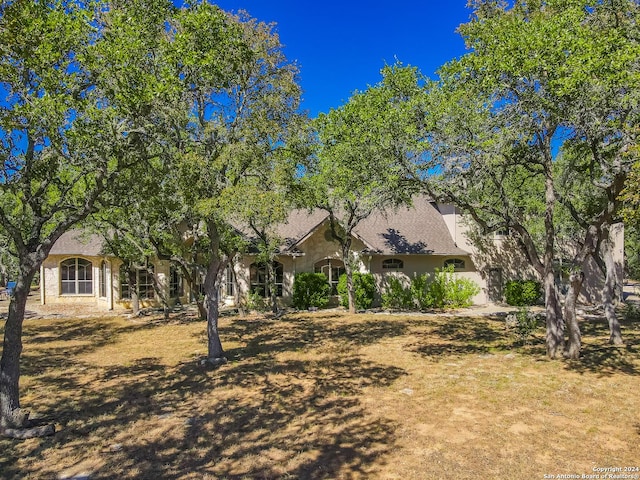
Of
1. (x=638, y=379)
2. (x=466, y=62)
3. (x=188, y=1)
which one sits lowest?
(x=638, y=379)

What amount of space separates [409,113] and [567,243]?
770 inches

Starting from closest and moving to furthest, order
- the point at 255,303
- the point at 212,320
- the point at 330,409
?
the point at 330,409, the point at 212,320, the point at 255,303

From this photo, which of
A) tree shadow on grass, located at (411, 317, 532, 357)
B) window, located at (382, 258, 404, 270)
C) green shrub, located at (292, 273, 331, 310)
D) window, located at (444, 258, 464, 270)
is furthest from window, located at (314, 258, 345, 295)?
tree shadow on grass, located at (411, 317, 532, 357)

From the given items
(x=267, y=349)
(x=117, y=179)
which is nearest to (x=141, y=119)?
(x=117, y=179)

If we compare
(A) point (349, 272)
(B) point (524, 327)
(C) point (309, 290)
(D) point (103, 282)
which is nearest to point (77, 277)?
(D) point (103, 282)

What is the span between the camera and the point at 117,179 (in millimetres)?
9258

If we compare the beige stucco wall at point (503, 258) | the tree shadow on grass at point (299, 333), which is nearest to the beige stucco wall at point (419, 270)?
the beige stucco wall at point (503, 258)

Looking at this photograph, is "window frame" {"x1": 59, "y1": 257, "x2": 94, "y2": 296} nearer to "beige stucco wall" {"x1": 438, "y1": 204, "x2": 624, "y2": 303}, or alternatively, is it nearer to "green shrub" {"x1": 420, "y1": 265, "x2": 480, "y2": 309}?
"green shrub" {"x1": 420, "y1": 265, "x2": 480, "y2": 309}

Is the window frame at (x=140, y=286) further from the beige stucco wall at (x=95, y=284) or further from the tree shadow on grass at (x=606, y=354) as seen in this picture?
the tree shadow on grass at (x=606, y=354)

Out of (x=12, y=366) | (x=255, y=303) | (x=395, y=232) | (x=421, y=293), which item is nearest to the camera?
(x=12, y=366)

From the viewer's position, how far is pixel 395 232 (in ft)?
86.0

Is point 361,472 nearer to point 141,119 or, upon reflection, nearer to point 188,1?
point 141,119

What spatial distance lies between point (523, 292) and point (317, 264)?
38.3 ft

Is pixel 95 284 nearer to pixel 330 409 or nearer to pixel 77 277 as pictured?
pixel 77 277
